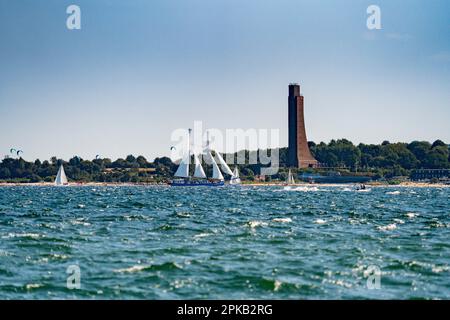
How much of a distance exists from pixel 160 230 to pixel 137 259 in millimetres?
14876

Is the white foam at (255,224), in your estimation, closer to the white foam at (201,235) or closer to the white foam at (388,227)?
the white foam at (201,235)

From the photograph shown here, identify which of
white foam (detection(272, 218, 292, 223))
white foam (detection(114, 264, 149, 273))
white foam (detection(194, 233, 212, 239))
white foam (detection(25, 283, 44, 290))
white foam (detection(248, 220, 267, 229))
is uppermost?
white foam (detection(248, 220, 267, 229))

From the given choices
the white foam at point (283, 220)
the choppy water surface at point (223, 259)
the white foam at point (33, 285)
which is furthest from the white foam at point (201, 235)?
the white foam at point (33, 285)

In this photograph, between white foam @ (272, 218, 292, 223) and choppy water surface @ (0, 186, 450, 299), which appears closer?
choppy water surface @ (0, 186, 450, 299)

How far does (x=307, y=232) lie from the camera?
49688 millimetres

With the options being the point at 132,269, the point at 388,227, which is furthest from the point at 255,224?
the point at 132,269

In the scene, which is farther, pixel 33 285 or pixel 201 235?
pixel 201 235

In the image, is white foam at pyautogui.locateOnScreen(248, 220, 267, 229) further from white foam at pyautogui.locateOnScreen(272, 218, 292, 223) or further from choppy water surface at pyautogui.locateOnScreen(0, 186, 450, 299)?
white foam at pyautogui.locateOnScreen(272, 218, 292, 223)

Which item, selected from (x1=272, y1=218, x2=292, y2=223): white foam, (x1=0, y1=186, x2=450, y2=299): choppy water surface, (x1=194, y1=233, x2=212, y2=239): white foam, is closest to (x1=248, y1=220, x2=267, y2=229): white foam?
(x1=0, y1=186, x2=450, y2=299): choppy water surface

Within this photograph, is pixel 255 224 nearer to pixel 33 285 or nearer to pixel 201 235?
pixel 201 235

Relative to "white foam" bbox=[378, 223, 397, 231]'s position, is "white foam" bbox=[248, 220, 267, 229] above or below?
above
